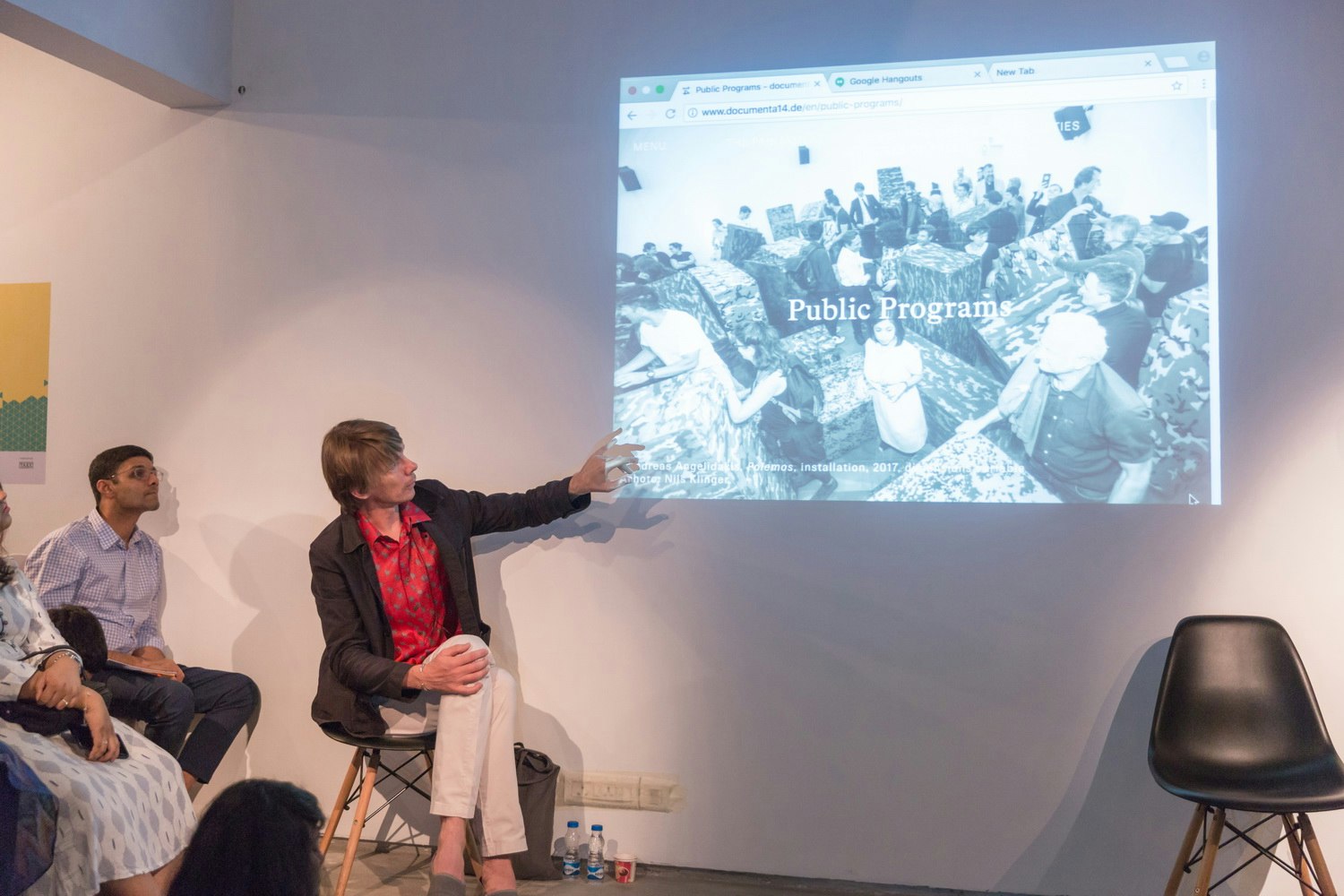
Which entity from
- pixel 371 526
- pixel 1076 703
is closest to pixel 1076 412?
pixel 1076 703

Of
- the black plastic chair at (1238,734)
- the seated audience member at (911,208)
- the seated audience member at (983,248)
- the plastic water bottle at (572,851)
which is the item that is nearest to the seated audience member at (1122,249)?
the seated audience member at (983,248)

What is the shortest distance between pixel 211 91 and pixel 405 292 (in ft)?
3.45

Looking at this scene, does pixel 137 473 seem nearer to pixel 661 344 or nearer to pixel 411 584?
pixel 411 584

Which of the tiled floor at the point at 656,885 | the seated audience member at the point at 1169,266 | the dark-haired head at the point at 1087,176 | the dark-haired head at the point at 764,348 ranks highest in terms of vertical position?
the dark-haired head at the point at 1087,176

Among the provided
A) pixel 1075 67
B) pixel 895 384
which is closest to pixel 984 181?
pixel 1075 67

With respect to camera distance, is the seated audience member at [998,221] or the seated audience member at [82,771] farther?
the seated audience member at [998,221]

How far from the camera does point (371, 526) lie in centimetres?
308

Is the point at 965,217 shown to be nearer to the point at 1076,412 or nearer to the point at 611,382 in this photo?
the point at 1076,412

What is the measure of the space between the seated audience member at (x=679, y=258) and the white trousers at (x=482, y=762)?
54.0 inches

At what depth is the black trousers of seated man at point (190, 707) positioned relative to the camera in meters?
3.28

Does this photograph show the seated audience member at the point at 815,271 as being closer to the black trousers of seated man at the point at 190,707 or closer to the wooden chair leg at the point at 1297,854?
the wooden chair leg at the point at 1297,854

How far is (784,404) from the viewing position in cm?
334

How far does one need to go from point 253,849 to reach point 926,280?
8.75 ft

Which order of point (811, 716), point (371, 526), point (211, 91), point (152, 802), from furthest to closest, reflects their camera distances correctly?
point (211, 91)
point (811, 716)
point (371, 526)
point (152, 802)
